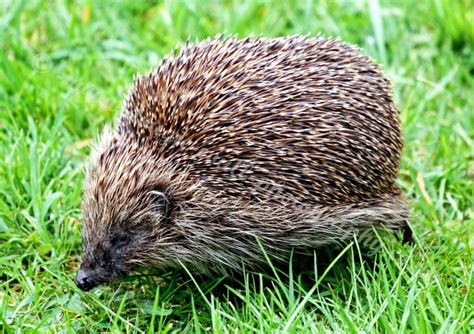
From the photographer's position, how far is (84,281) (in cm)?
508

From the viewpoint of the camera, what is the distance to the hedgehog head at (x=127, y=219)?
5148 mm

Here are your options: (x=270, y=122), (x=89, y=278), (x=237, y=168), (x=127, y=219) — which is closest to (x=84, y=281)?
(x=89, y=278)

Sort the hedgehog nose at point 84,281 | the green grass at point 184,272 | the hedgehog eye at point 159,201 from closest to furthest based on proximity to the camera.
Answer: the green grass at point 184,272
the hedgehog nose at point 84,281
the hedgehog eye at point 159,201

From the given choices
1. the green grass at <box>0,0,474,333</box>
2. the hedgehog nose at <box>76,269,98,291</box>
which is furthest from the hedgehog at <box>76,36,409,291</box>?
the green grass at <box>0,0,474,333</box>

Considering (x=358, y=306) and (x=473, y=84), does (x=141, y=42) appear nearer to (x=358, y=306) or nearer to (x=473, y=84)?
(x=473, y=84)

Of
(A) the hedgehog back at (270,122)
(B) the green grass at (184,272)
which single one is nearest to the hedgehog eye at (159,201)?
(A) the hedgehog back at (270,122)

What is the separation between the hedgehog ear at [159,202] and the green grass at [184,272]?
462mm

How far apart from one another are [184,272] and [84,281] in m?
0.75

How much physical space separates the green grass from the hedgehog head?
0.73ft

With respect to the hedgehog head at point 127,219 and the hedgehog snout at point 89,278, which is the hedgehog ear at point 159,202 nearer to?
the hedgehog head at point 127,219

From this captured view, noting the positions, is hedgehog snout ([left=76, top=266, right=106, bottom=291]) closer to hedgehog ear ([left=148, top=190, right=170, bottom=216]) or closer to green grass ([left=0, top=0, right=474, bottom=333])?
green grass ([left=0, top=0, right=474, bottom=333])

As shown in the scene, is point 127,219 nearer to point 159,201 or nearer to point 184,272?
point 159,201

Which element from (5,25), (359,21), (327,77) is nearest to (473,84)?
(359,21)

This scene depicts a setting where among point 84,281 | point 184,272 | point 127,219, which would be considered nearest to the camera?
point 84,281
